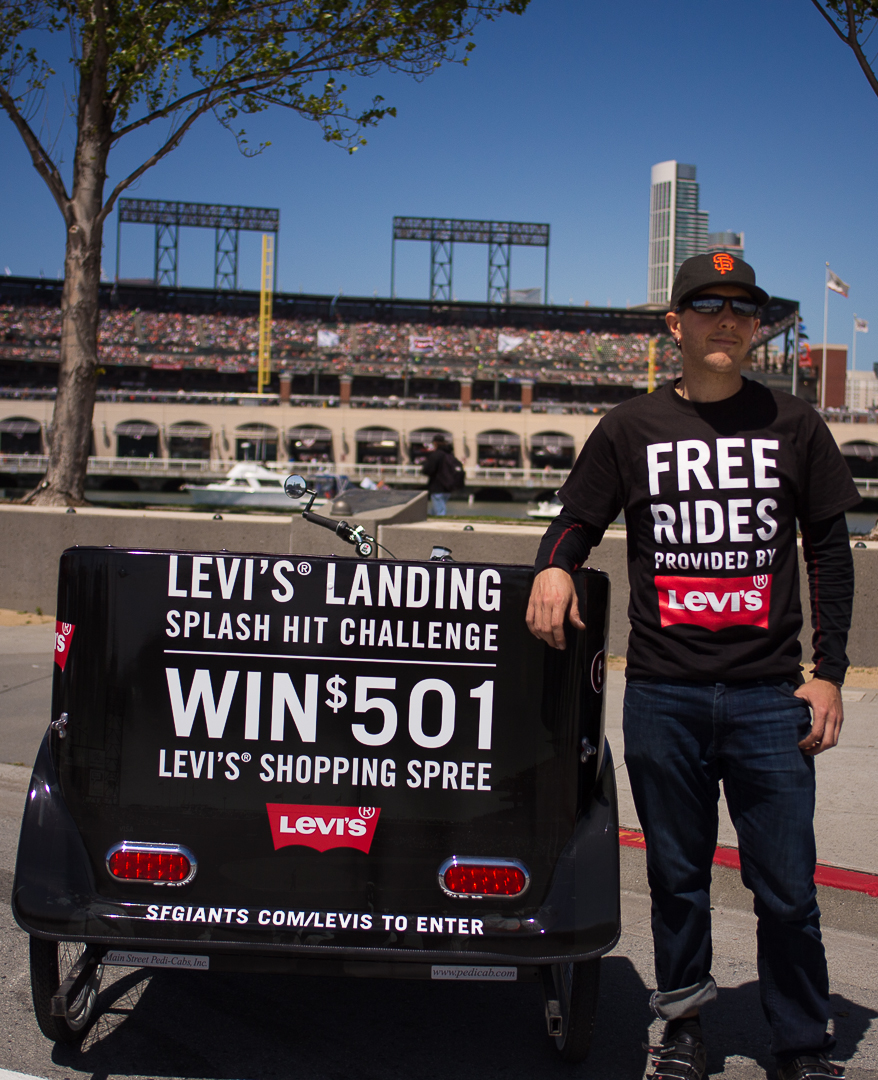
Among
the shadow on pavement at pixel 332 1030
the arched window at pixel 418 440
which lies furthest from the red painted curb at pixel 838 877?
the arched window at pixel 418 440

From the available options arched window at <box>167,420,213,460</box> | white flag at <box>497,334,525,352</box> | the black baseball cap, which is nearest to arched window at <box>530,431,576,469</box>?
white flag at <box>497,334,525,352</box>

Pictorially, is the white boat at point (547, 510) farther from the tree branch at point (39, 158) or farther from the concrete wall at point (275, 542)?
the tree branch at point (39, 158)

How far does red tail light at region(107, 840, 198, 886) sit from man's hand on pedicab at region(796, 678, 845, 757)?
61.0 inches

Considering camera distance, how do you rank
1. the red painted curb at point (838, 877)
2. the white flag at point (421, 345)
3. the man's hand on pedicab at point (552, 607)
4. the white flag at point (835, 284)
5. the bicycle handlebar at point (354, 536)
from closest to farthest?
the man's hand on pedicab at point (552, 607) < the bicycle handlebar at point (354, 536) < the red painted curb at point (838, 877) < the white flag at point (835, 284) < the white flag at point (421, 345)

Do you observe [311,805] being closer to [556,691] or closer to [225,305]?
[556,691]

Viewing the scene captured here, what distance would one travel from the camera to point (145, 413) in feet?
212

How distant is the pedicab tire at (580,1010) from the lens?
2467mm

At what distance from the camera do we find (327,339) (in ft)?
250

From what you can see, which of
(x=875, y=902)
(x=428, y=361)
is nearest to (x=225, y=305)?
(x=428, y=361)

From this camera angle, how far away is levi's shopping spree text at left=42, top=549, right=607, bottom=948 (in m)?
2.38

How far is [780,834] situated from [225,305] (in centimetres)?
8153

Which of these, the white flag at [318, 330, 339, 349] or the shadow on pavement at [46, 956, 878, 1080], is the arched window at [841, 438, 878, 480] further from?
the shadow on pavement at [46, 956, 878, 1080]

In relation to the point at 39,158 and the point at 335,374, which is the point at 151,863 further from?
the point at 335,374

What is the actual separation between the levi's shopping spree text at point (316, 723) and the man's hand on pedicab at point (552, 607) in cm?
7
